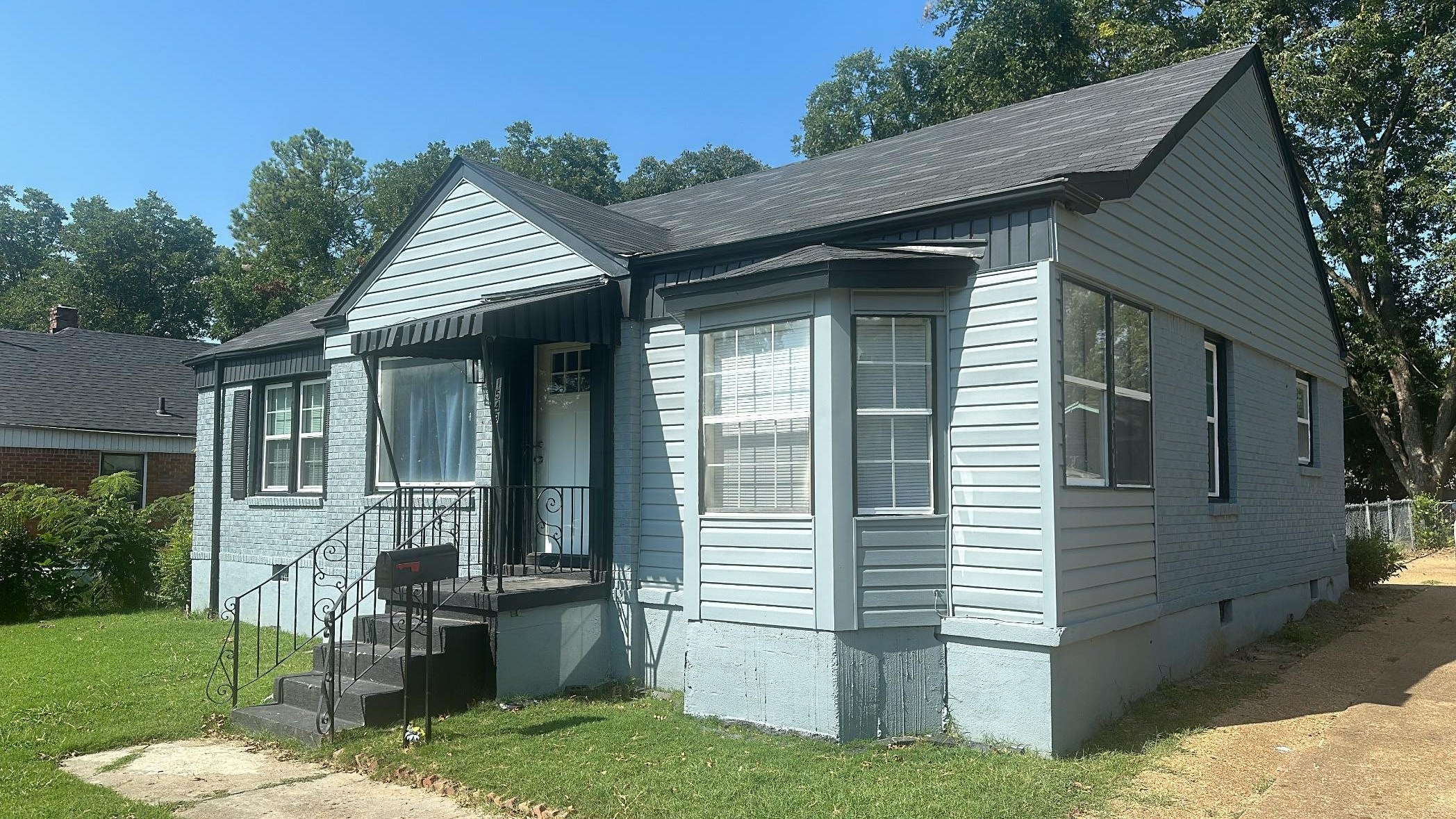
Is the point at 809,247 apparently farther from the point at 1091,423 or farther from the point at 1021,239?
the point at 1091,423

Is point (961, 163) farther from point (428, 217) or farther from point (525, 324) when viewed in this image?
point (428, 217)

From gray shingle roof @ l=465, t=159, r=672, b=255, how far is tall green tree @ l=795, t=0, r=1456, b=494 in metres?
18.3

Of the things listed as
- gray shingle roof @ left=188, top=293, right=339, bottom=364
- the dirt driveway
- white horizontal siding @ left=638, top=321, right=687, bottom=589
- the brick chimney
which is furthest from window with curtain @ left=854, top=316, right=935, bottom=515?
the brick chimney

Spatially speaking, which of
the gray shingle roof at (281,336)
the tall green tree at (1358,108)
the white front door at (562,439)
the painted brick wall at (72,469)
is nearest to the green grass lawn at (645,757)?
the white front door at (562,439)

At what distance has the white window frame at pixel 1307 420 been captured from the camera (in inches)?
526

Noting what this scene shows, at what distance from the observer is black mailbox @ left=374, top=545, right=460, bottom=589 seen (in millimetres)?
7090

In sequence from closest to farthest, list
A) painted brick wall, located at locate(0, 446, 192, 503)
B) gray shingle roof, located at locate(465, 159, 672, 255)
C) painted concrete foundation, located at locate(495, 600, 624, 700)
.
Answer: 1. painted concrete foundation, located at locate(495, 600, 624, 700)
2. gray shingle roof, located at locate(465, 159, 672, 255)
3. painted brick wall, located at locate(0, 446, 192, 503)

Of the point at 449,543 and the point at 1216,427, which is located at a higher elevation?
the point at 1216,427

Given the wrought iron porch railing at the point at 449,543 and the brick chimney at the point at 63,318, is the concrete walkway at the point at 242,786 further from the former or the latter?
the brick chimney at the point at 63,318

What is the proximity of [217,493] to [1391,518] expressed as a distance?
23.1m

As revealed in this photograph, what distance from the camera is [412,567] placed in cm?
714

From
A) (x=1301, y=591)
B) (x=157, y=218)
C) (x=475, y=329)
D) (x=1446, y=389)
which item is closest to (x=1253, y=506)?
(x=1301, y=591)

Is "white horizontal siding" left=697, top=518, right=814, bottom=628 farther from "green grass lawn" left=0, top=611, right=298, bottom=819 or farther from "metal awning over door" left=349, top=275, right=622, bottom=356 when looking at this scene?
"green grass lawn" left=0, top=611, right=298, bottom=819

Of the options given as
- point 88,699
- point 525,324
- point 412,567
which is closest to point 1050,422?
point 525,324
